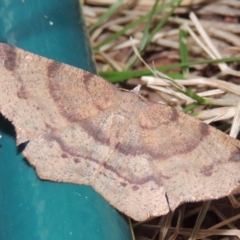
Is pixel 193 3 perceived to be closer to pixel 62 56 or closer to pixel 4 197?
pixel 62 56

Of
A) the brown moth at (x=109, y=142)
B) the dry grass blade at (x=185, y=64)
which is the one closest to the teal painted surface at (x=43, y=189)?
the brown moth at (x=109, y=142)

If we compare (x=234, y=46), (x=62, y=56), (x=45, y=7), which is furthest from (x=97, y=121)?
(x=234, y=46)

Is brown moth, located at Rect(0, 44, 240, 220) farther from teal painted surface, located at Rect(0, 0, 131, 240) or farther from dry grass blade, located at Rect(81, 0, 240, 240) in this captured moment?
dry grass blade, located at Rect(81, 0, 240, 240)

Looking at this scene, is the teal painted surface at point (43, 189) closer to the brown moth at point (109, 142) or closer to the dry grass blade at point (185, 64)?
the brown moth at point (109, 142)

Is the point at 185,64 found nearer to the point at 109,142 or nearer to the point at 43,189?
the point at 109,142

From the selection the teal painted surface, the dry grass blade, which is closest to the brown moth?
the teal painted surface

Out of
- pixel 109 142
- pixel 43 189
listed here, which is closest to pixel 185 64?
pixel 109 142
